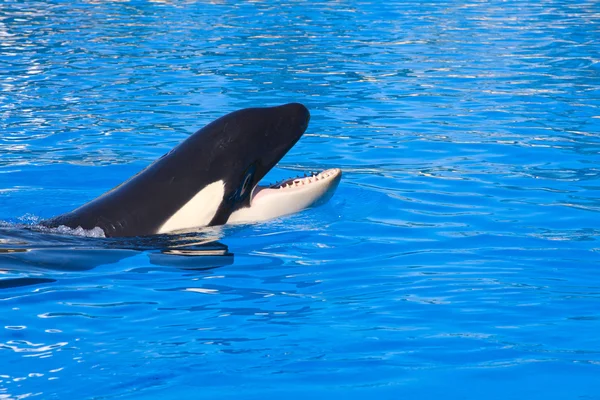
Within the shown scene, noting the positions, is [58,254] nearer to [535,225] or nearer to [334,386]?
[334,386]

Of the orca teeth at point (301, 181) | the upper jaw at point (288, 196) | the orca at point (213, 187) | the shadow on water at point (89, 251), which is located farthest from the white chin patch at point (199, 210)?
the orca teeth at point (301, 181)

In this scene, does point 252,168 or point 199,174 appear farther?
point 252,168

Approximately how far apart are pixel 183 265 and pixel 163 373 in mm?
1809

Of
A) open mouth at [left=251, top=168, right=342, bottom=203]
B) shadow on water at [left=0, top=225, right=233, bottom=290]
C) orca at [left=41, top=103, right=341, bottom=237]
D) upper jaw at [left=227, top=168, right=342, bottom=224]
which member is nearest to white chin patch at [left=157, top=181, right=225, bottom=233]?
orca at [left=41, top=103, right=341, bottom=237]

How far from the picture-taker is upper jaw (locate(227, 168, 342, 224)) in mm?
7172

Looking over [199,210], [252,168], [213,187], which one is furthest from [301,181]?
[199,210]

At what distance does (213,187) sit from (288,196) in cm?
69

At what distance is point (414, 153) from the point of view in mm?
9867

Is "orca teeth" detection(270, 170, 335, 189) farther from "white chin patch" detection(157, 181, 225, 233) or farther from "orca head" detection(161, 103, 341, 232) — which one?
"white chin patch" detection(157, 181, 225, 233)

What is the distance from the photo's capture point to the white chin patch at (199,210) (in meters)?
6.68

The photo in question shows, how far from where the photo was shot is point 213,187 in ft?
22.4

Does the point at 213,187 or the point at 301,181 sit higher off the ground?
the point at 213,187

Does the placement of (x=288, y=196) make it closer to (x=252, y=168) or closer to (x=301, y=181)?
(x=301, y=181)

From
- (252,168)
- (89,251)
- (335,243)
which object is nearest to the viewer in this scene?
(89,251)
